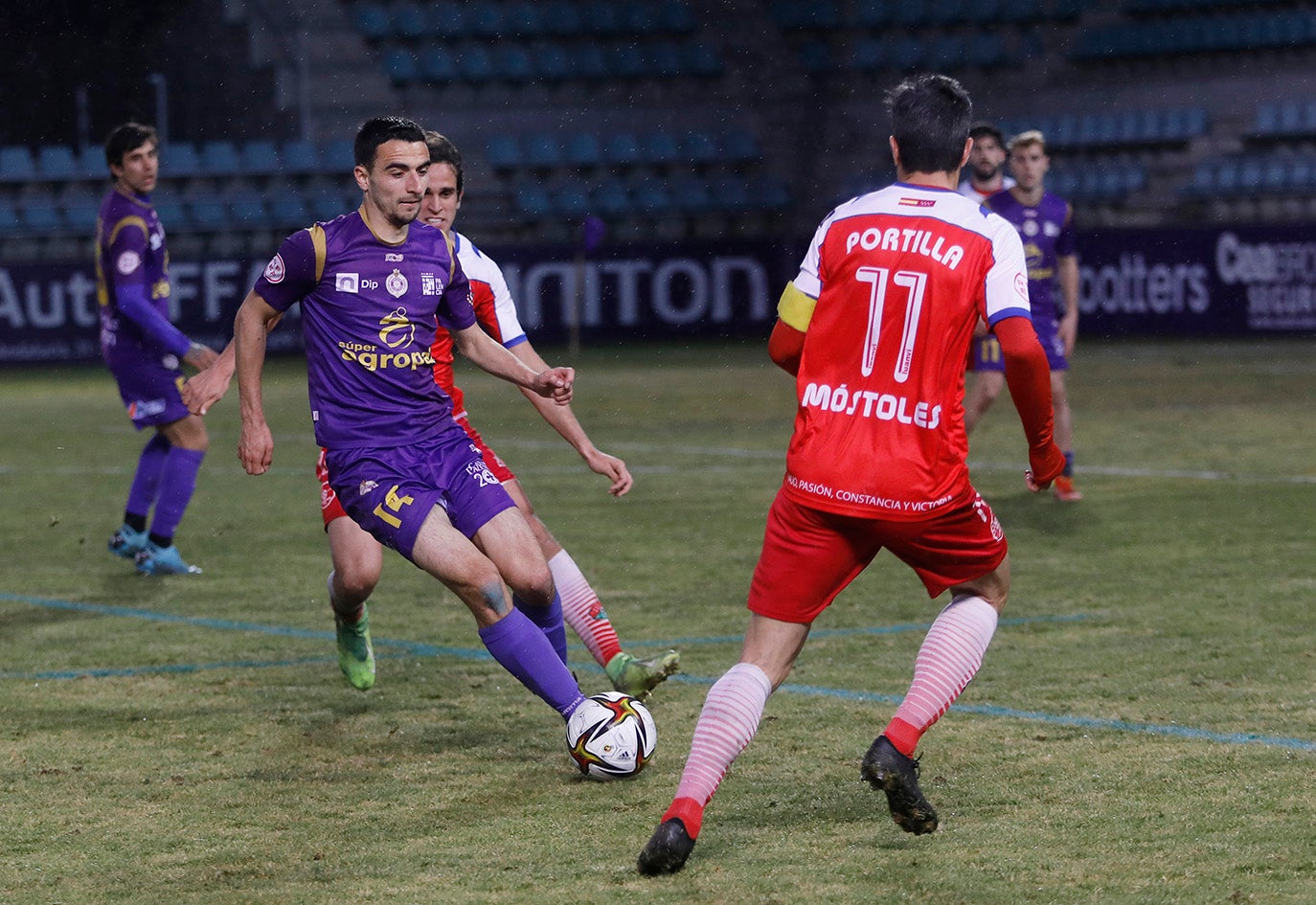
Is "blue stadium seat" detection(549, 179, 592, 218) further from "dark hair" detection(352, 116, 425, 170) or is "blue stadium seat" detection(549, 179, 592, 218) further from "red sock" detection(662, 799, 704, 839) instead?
"red sock" detection(662, 799, 704, 839)

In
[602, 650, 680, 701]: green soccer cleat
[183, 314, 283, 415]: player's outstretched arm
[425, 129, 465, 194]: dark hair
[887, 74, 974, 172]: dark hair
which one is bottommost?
[602, 650, 680, 701]: green soccer cleat

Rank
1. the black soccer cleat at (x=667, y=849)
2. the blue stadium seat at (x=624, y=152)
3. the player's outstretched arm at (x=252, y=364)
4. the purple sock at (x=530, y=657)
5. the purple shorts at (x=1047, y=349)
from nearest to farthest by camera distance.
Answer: the black soccer cleat at (x=667, y=849) < the purple sock at (x=530, y=657) < the player's outstretched arm at (x=252, y=364) < the purple shorts at (x=1047, y=349) < the blue stadium seat at (x=624, y=152)

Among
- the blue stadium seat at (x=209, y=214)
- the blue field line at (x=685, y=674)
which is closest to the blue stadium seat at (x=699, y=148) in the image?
the blue stadium seat at (x=209, y=214)

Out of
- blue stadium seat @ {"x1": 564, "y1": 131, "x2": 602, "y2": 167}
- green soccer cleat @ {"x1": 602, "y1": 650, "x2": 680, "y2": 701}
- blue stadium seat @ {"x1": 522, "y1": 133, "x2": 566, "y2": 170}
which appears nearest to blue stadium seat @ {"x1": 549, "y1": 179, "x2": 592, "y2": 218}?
blue stadium seat @ {"x1": 522, "y1": 133, "x2": 566, "y2": 170}

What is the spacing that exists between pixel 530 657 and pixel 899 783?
1246 mm

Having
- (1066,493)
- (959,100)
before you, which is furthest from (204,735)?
(1066,493)

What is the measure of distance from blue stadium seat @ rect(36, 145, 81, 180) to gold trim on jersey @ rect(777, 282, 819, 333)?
891 inches

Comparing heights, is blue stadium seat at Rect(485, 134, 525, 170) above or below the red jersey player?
below

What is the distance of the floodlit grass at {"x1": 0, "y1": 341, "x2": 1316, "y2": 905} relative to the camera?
3.89 m

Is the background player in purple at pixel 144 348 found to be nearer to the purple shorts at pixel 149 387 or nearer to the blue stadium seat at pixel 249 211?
the purple shorts at pixel 149 387

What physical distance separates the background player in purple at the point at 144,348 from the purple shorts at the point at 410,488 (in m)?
3.53

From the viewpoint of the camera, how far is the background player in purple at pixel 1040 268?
34.8 feet

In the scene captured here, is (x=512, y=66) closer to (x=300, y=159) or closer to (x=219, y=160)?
(x=300, y=159)

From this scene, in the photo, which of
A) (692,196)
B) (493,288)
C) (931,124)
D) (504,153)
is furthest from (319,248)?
(692,196)
